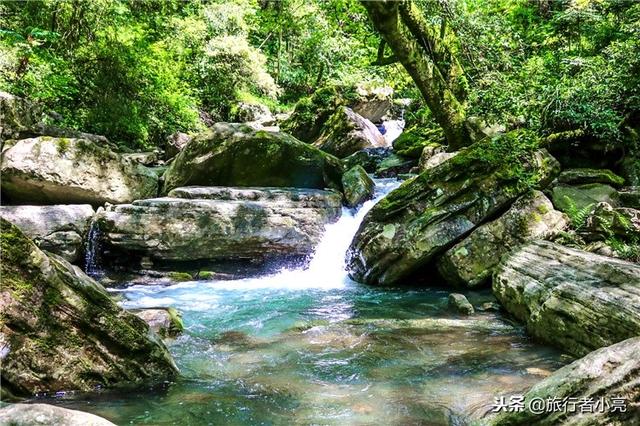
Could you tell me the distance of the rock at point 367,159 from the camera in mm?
14430

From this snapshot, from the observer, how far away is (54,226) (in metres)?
8.51

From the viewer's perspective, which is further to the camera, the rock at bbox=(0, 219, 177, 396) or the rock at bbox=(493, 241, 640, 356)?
the rock at bbox=(493, 241, 640, 356)

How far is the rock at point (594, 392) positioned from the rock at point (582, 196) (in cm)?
540

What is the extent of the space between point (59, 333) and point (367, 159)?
11868 millimetres

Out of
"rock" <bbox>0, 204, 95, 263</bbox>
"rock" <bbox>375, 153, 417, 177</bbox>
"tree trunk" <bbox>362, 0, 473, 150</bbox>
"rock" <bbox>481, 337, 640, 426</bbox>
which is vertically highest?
"tree trunk" <bbox>362, 0, 473, 150</bbox>

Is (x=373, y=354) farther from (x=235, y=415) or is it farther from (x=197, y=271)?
(x=197, y=271)

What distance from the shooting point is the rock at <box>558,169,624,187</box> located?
8.63 metres

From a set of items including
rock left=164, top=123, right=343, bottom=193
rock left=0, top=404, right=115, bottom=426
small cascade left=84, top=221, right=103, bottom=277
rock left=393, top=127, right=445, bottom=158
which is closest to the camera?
rock left=0, top=404, right=115, bottom=426

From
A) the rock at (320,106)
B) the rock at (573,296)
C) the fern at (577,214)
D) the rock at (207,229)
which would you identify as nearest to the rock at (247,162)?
the rock at (207,229)

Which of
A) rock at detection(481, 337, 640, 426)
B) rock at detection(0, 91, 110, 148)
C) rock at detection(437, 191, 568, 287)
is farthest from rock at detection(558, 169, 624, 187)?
rock at detection(0, 91, 110, 148)

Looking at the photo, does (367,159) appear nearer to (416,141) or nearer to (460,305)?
(416,141)

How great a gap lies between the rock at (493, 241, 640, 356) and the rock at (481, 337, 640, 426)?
1342mm

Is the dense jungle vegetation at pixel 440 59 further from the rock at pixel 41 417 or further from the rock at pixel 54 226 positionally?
the rock at pixel 41 417

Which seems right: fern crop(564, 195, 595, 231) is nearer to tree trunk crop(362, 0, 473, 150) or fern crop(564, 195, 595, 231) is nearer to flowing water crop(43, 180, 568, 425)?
flowing water crop(43, 180, 568, 425)
